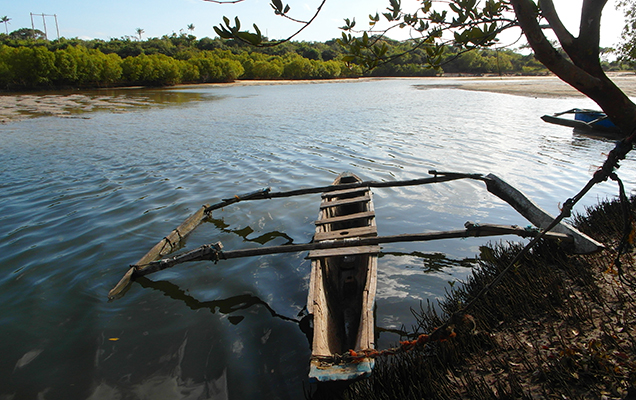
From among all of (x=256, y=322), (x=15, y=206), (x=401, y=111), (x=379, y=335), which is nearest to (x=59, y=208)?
(x=15, y=206)

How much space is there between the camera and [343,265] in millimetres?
5387

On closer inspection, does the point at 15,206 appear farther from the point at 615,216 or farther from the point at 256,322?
the point at 615,216

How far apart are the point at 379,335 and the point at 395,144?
11.7 meters

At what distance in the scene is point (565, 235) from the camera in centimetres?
461

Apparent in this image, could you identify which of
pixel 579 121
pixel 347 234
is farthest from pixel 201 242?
pixel 579 121

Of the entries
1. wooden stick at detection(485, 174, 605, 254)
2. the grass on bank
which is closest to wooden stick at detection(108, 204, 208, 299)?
the grass on bank

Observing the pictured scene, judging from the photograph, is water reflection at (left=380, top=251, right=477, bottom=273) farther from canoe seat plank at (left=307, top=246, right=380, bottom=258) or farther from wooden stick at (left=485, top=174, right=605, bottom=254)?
canoe seat plank at (left=307, top=246, right=380, bottom=258)

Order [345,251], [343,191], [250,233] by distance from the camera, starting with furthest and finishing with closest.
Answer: [343,191], [250,233], [345,251]

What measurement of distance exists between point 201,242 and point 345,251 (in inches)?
132

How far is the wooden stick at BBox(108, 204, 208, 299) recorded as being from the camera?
4879 millimetres

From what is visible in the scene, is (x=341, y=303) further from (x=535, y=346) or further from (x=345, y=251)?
(x=535, y=346)

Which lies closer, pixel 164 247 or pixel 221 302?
pixel 221 302

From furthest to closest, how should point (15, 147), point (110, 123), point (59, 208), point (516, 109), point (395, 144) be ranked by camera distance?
1. point (516, 109)
2. point (110, 123)
3. point (395, 144)
4. point (15, 147)
5. point (59, 208)

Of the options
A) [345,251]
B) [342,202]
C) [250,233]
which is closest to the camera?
[345,251]
